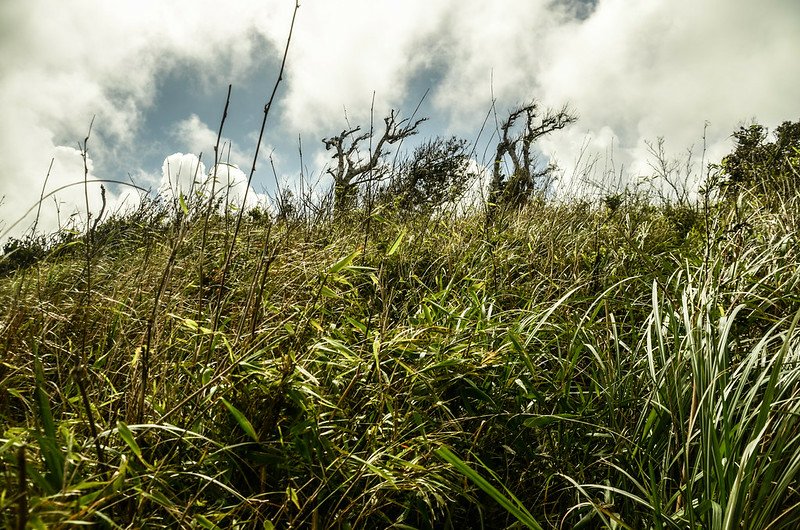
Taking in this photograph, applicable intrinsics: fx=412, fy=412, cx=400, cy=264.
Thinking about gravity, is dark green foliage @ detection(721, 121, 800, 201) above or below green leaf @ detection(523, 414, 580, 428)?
above

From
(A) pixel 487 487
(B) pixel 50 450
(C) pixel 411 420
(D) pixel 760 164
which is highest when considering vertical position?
(D) pixel 760 164

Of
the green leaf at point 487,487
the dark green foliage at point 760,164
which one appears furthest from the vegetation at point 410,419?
the dark green foliage at point 760,164

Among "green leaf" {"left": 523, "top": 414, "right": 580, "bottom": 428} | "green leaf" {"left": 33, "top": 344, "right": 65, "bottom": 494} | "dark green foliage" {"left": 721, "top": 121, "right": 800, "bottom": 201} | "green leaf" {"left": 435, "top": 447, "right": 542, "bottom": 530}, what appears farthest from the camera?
"dark green foliage" {"left": 721, "top": 121, "right": 800, "bottom": 201}

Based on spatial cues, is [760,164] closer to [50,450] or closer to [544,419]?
[544,419]

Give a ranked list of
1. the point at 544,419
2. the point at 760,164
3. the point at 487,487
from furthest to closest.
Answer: the point at 760,164 → the point at 544,419 → the point at 487,487

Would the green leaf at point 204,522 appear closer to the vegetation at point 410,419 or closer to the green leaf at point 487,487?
the vegetation at point 410,419

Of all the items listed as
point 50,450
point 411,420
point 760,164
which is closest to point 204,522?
point 50,450

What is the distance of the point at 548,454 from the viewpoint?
1.36 m

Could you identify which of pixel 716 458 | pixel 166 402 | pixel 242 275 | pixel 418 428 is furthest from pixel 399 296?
pixel 716 458

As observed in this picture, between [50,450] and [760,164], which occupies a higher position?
[760,164]

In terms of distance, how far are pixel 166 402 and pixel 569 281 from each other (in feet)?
6.54

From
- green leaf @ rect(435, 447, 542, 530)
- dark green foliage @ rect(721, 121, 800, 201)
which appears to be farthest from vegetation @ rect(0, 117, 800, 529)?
dark green foliage @ rect(721, 121, 800, 201)

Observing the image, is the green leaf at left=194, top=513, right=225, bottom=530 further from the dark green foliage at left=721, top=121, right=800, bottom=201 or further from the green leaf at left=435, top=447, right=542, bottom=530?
the dark green foliage at left=721, top=121, right=800, bottom=201

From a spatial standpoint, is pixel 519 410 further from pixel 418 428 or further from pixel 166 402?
pixel 166 402
